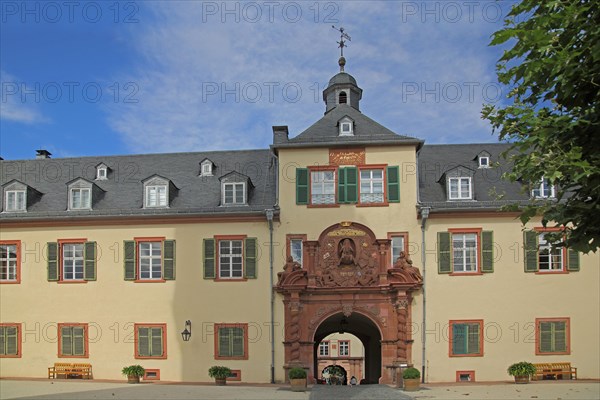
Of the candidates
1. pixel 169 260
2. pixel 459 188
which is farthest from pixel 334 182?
pixel 169 260

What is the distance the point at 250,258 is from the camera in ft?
83.1

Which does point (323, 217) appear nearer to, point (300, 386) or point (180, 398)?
point (300, 386)

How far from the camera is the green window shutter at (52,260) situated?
86.1 ft

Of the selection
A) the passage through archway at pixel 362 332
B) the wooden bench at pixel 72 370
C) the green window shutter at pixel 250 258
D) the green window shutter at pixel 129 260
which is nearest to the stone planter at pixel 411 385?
the passage through archway at pixel 362 332

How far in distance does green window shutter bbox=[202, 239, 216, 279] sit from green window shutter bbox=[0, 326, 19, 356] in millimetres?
7640

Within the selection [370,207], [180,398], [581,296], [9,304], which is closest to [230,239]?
[370,207]

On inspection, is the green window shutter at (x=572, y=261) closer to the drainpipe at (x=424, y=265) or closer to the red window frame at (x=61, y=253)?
the drainpipe at (x=424, y=265)

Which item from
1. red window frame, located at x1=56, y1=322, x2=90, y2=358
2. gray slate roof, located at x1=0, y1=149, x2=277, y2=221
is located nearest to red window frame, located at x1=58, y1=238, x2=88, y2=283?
gray slate roof, located at x1=0, y1=149, x2=277, y2=221

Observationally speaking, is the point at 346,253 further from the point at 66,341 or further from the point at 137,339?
the point at 66,341

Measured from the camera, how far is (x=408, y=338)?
24.4m

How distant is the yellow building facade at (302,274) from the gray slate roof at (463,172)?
0.09 metres

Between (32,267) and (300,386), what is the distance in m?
11.5

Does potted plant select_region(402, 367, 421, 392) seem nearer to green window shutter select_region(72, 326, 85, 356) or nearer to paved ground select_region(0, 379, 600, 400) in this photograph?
paved ground select_region(0, 379, 600, 400)

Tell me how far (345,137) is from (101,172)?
10.7m
